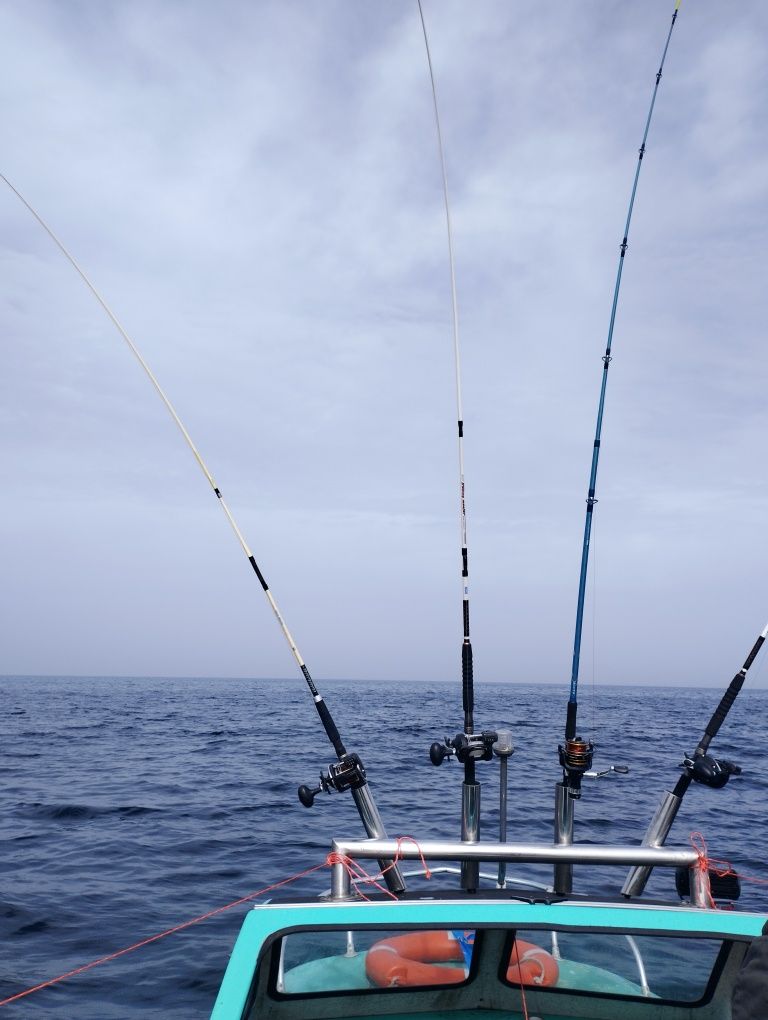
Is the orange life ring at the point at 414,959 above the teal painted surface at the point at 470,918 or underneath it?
underneath

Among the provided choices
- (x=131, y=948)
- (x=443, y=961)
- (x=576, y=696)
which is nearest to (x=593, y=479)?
(x=576, y=696)

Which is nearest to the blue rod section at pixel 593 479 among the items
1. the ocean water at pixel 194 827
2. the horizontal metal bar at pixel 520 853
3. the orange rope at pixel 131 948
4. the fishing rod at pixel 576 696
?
the fishing rod at pixel 576 696

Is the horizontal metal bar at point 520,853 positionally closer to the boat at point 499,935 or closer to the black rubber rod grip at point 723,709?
the boat at point 499,935

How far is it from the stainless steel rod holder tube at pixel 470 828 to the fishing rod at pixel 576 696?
42cm

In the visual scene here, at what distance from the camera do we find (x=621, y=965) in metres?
3.91

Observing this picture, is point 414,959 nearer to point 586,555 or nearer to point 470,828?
point 470,828

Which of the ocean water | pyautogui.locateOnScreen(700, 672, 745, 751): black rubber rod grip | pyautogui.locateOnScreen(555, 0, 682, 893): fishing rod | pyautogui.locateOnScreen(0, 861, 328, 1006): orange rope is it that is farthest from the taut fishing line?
the ocean water

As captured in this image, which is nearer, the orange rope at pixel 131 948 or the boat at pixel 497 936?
the boat at pixel 497 936

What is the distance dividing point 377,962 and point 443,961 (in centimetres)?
36

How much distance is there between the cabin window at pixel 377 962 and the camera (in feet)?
12.1

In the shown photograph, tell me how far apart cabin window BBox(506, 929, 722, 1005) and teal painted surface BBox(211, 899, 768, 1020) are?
50cm

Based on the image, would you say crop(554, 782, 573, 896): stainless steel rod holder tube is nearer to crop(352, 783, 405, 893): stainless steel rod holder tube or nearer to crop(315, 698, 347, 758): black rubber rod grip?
crop(352, 783, 405, 893): stainless steel rod holder tube

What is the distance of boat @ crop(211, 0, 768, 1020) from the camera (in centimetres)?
309

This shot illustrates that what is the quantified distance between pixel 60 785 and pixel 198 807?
151 inches
